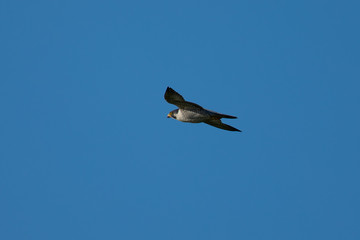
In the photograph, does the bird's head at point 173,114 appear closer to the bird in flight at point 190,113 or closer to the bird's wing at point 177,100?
the bird in flight at point 190,113

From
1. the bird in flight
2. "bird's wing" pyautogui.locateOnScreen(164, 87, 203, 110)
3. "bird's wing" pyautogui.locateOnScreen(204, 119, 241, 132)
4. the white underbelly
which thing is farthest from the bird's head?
"bird's wing" pyautogui.locateOnScreen(204, 119, 241, 132)

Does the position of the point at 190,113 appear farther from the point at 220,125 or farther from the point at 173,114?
the point at 220,125

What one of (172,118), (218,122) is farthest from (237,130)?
(172,118)

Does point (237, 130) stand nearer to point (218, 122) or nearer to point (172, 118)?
point (218, 122)

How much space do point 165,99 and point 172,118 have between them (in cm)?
239

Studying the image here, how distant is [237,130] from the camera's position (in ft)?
78.3

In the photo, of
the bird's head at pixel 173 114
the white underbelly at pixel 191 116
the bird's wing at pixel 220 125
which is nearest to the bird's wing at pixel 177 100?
the white underbelly at pixel 191 116

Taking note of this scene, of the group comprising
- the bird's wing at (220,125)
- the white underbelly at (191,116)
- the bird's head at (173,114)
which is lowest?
the white underbelly at (191,116)

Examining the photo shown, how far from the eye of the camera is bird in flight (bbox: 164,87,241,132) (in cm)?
2123

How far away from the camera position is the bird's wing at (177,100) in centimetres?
2090

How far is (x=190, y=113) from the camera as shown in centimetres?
2247

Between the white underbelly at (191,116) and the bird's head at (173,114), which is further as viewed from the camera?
the bird's head at (173,114)

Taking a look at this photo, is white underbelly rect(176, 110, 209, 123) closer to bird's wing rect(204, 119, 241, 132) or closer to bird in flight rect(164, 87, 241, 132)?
bird in flight rect(164, 87, 241, 132)

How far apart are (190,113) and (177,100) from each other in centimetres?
122
